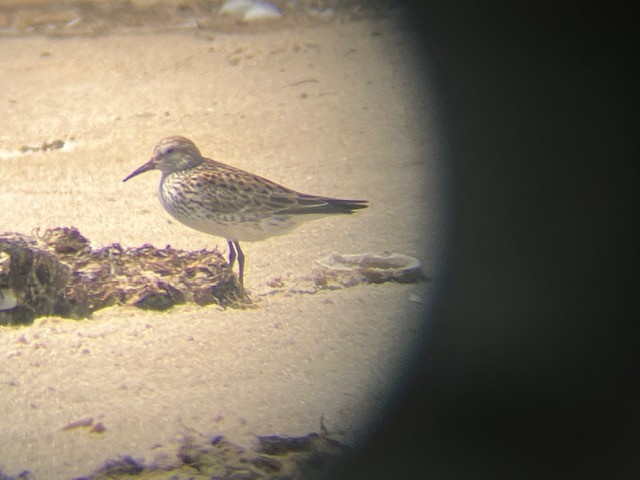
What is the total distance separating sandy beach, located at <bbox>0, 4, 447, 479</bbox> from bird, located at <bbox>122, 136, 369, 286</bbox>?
0.69 ft

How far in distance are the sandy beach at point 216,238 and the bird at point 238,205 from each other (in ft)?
0.69

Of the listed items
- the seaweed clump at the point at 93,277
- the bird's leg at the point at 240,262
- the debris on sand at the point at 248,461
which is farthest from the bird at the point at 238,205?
the debris on sand at the point at 248,461

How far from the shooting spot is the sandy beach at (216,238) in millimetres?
2682

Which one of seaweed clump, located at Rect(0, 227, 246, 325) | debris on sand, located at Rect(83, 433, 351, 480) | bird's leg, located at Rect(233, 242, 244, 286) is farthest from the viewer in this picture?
bird's leg, located at Rect(233, 242, 244, 286)

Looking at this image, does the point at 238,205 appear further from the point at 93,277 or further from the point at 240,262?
the point at 93,277

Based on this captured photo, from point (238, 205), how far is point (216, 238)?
0.74 m

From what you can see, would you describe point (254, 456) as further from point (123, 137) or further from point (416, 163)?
point (123, 137)

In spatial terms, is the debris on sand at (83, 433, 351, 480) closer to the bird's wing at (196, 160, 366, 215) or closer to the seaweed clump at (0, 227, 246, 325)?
the seaweed clump at (0, 227, 246, 325)

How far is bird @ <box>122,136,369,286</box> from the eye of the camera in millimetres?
4344

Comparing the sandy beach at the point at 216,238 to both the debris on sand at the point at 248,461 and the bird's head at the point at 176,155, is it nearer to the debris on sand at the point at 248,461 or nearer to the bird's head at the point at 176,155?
the debris on sand at the point at 248,461

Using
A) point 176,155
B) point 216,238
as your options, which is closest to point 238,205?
point 176,155

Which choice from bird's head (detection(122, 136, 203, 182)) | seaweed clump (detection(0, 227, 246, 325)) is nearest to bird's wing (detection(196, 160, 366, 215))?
bird's head (detection(122, 136, 203, 182))

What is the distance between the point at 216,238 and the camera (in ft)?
16.5

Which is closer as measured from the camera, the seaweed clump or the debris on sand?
the debris on sand
